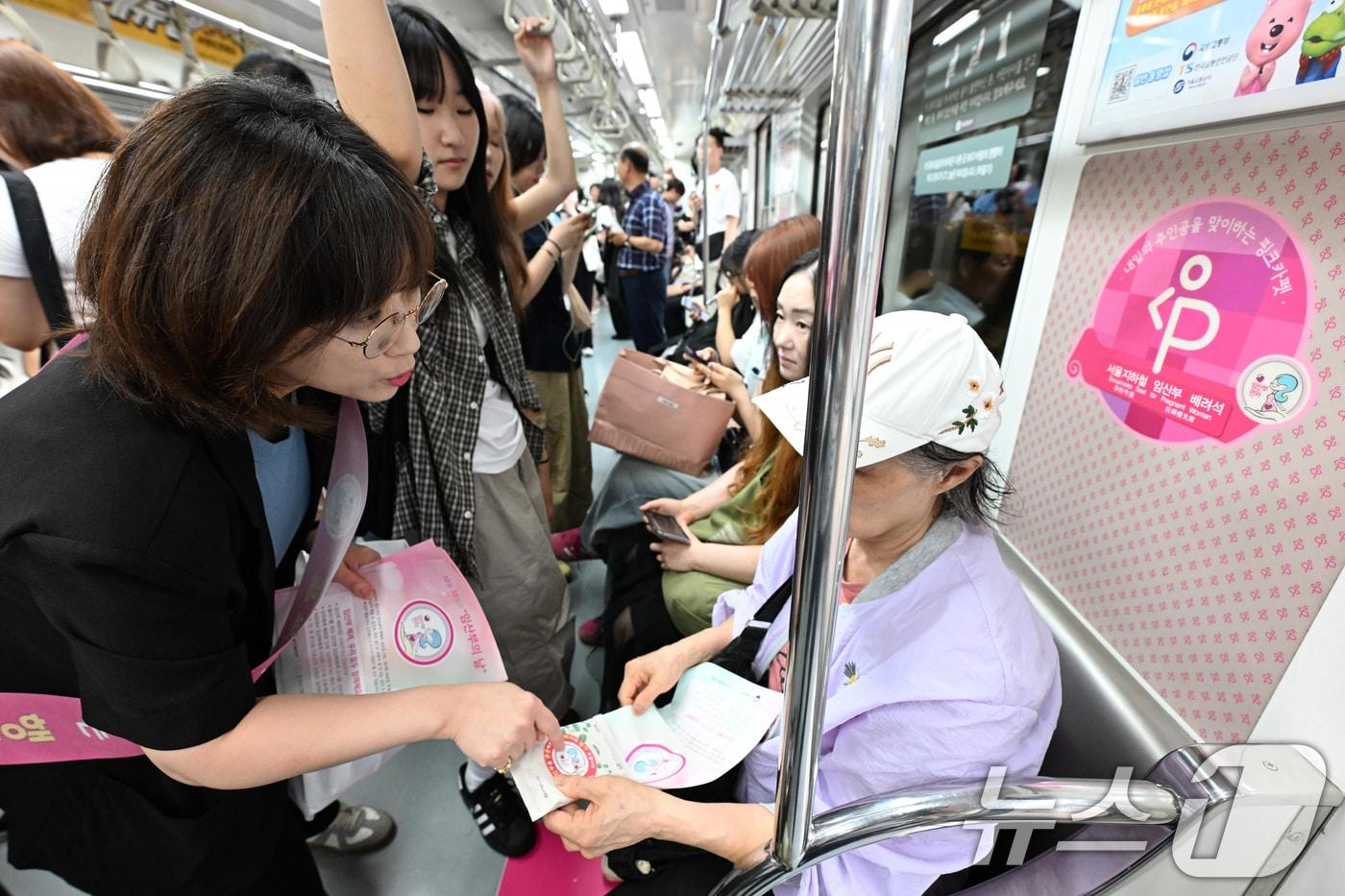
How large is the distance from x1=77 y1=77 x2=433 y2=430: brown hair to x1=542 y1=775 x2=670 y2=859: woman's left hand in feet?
2.33

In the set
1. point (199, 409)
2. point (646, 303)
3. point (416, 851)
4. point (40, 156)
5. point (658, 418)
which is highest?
point (40, 156)

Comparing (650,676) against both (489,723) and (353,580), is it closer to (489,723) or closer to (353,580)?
(489,723)

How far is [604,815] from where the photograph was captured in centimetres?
88

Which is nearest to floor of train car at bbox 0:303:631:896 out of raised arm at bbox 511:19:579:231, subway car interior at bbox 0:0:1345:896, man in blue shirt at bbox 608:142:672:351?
subway car interior at bbox 0:0:1345:896

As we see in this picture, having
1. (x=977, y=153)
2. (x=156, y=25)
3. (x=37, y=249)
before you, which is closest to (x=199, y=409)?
(x=37, y=249)

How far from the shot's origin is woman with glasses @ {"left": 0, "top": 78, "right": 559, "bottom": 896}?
54cm

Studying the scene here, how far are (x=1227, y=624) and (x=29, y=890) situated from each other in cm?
264

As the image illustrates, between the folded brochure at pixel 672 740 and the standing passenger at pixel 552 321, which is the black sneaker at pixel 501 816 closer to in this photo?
the folded brochure at pixel 672 740

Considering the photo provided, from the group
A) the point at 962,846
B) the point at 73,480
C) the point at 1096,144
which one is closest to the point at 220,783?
the point at 73,480

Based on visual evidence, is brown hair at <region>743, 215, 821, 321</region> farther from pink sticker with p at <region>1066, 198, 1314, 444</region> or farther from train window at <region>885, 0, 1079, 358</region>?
pink sticker with p at <region>1066, 198, 1314, 444</region>

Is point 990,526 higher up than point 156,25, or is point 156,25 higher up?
point 156,25

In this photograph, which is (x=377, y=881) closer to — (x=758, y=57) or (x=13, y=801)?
(x=13, y=801)

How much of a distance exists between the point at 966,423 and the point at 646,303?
4569 millimetres

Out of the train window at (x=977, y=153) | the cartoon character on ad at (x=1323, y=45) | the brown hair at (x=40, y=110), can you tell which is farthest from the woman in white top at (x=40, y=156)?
the cartoon character on ad at (x=1323, y=45)
